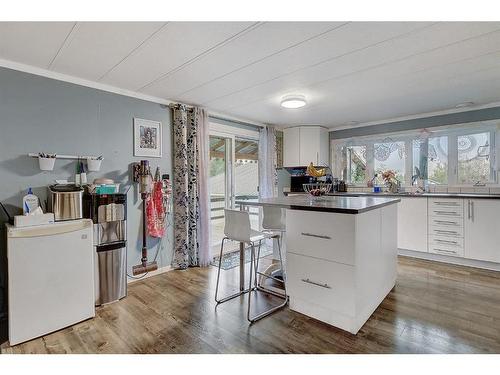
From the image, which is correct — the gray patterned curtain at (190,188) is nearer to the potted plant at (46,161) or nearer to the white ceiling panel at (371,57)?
the white ceiling panel at (371,57)

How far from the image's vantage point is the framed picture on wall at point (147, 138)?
300cm

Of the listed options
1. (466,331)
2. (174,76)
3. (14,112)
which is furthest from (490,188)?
(14,112)

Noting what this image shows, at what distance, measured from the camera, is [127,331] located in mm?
1965

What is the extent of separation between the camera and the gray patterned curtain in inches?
130

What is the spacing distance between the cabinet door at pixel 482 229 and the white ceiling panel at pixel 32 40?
4.47 m

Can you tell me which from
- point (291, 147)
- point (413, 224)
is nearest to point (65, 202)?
point (291, 147)

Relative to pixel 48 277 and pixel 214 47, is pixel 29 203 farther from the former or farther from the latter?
pixel 214 47

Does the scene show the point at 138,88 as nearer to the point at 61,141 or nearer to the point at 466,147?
the point at 61,141

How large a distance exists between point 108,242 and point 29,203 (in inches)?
27.4

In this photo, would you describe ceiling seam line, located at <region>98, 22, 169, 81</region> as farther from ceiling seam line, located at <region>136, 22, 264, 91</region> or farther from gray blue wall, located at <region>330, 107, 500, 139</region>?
gray blue wall, located at <region>330, 107, 500, 139</region>

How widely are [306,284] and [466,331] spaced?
1162 millimetres

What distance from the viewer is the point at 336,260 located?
190 cm

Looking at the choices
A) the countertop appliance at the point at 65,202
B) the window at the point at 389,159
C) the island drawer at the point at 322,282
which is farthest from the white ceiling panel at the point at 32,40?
the window at the point at 389,159
